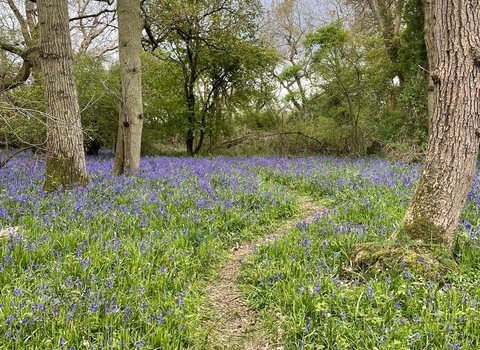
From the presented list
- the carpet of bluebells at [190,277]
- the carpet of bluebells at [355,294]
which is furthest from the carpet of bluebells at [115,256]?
the carpet of bluebells at [355,294]

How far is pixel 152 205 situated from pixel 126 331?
2971 millimetres

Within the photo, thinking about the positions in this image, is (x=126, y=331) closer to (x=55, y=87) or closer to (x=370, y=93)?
(x=55, y=87)

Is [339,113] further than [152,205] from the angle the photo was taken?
Yes

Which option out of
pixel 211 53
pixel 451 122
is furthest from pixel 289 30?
pixel 451 122

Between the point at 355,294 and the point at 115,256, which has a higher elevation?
the point at 115,256

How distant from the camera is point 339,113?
48.9 ft

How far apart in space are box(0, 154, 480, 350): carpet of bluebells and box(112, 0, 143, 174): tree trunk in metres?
2.20

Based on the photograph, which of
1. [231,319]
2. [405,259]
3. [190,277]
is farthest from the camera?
[190,277]

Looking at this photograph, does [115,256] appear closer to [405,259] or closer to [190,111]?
[405,259]

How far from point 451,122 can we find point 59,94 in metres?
6.08

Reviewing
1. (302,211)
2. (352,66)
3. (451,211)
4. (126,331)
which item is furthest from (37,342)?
(352,66)

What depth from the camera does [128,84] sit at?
7883 millimetres

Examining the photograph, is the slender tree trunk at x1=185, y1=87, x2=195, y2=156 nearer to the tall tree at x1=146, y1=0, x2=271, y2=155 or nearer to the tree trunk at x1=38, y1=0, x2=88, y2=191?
the tall tree at x1=146, y1=0, x2=271, y2=155

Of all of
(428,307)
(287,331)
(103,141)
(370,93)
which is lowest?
(287,331)
